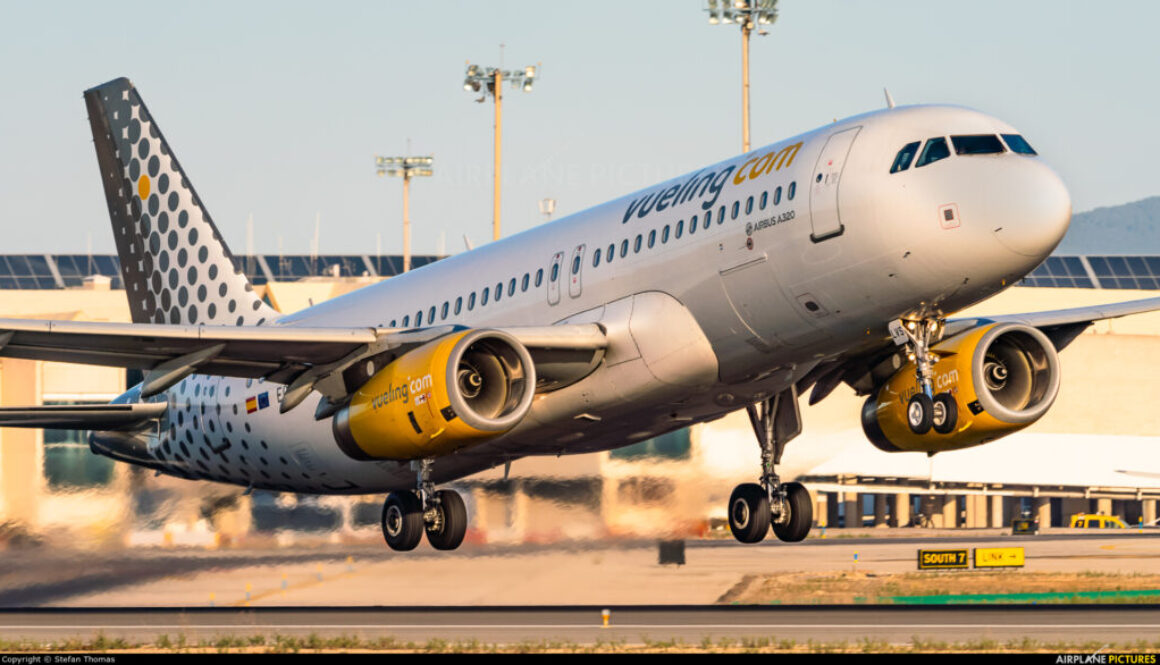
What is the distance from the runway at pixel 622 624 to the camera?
39906 millimetres

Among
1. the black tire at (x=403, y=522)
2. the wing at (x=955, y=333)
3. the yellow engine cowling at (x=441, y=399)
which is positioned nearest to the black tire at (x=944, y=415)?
the wing at (x=955, y=333)

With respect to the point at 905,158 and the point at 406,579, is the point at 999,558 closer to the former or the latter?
the point at 406,579

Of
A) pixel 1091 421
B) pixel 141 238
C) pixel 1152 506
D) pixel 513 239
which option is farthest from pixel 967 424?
pixel 1152 506

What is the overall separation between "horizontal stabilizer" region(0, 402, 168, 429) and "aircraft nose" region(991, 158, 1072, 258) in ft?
60.4

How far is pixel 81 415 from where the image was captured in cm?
3164

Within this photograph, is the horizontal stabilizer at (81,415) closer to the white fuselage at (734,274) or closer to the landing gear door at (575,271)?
the white fuselage at (734,274)

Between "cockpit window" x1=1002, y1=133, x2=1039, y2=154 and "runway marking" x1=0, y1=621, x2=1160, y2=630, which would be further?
"runway marking" x1=0, y1=621, x2=1160, y2=630

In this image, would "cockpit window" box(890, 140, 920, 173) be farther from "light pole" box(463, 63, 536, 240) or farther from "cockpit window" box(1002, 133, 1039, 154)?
"light pole" box(463, 63, 536, 240)

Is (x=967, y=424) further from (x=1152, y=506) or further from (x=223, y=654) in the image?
(x=1152, y=506)

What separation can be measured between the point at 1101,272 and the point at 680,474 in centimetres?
8964

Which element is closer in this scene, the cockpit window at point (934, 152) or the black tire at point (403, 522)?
the cockpit window at point (934, 152)

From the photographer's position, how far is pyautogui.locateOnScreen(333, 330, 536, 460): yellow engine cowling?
2398cm

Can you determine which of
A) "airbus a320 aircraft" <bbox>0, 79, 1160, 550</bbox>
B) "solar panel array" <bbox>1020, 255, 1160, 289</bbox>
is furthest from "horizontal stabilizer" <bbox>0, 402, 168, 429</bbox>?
"solar panel array" <bbox>1020, 255, 1160, 289</bbox>

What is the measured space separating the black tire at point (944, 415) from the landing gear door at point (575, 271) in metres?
6.31
